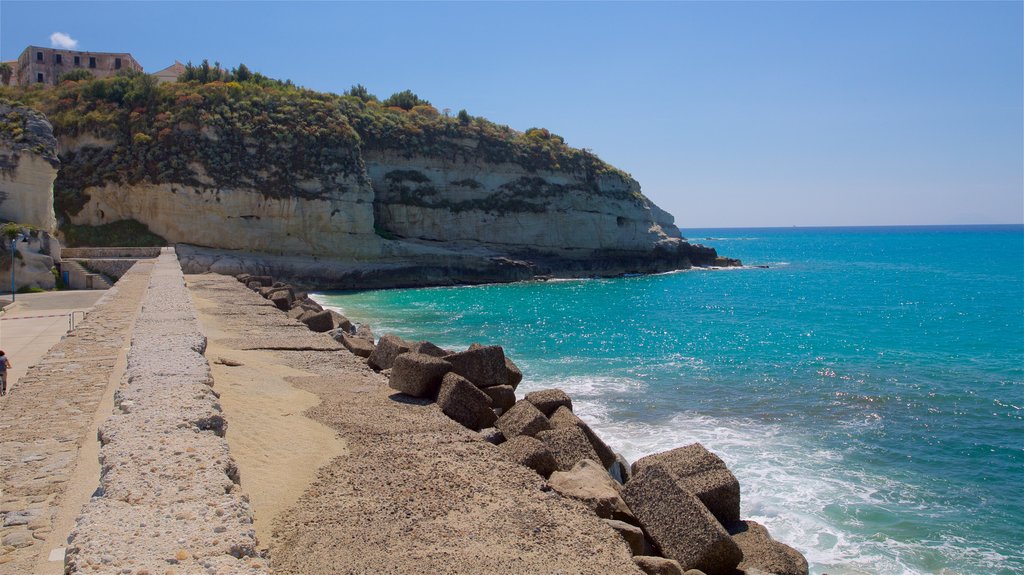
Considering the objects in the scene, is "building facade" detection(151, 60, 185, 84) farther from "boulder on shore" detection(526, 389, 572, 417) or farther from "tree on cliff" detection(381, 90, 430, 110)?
"boulder on shore" detection(526, 389, 572, 417)

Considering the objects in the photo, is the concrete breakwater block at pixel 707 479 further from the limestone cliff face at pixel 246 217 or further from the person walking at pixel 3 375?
the limestone cliff face at pixel 246 217

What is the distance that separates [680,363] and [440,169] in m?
39.0

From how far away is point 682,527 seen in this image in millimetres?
6406

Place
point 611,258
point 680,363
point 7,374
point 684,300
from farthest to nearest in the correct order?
point 611,258 < point 684,300 < point 680,363 < point 7,374

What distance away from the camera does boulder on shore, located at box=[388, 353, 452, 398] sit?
30.8 ft

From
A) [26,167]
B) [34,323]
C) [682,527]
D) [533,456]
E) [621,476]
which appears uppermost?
[26,167]

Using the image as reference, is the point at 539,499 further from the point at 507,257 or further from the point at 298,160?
the point at 507,257

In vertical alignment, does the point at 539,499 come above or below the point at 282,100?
below

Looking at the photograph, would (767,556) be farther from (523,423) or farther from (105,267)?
(105,267)

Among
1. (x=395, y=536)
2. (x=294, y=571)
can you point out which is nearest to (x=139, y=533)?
(x=294, y=571)

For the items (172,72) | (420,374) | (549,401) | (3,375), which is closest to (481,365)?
(549,401)

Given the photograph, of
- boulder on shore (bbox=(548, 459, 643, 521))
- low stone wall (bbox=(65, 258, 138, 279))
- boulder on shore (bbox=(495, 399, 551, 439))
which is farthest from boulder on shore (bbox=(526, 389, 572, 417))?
low stone wall (bbox=(65, 258, 138, 279))

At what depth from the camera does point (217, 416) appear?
6047mm

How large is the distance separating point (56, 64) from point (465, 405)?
74601mm
